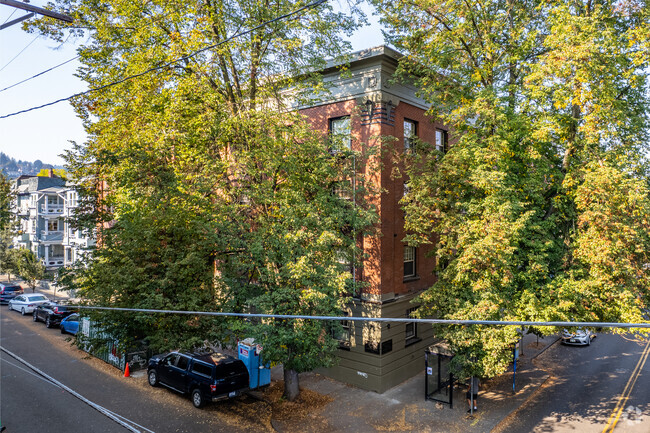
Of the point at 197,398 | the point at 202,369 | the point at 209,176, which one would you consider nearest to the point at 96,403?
the point at 197,398

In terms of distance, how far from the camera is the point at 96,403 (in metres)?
15.3

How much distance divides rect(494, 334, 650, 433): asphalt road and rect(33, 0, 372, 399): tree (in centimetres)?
835

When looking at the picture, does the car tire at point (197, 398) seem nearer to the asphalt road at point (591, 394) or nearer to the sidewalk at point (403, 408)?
the sidewalk at point (403, 408)

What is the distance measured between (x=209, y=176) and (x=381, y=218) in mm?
7377

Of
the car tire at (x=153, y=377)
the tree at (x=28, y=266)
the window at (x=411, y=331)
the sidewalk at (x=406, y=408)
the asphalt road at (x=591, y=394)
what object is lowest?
the sidewalk at (x=406, y=408)

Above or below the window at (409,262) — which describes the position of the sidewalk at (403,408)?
below

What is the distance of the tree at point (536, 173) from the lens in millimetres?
12711

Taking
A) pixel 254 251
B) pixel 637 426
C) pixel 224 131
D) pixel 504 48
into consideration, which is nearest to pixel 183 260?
pixel 254 251

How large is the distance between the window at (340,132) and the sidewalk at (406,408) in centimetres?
1007

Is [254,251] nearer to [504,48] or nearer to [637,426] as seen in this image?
[504,48]

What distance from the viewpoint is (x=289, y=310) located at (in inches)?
508

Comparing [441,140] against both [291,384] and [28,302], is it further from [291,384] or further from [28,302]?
[28,302]

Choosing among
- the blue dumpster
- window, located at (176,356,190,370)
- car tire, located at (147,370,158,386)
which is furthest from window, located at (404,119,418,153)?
car tire, located at (147,370,158,386)

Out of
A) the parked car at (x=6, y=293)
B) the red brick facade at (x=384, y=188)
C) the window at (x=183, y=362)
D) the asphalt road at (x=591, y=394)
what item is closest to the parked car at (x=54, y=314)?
the parked car at (x=6, y=293)
